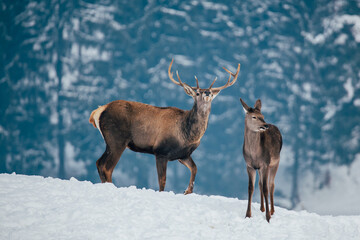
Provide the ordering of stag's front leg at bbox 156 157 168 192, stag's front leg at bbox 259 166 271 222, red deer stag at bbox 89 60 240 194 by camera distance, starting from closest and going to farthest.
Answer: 1. stag's front leg at bbox 259 166 271 222
2. stag's front leg at bbox 156 157 168 192
3. red deer stag at bbox 89 60 240 194

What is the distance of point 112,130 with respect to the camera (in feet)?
30.8

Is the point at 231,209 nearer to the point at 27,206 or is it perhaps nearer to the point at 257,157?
the point at 257,157

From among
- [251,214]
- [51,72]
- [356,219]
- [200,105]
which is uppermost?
[200,105]

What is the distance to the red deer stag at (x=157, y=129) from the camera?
29.6ft

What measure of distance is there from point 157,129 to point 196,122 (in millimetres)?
904

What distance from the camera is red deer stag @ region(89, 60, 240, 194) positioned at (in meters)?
9.02

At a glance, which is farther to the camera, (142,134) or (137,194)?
(142,134)

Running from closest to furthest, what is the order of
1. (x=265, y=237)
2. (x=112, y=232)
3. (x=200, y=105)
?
(x=112, y=232) → (x=265, y=237) → (x=200, y=105)

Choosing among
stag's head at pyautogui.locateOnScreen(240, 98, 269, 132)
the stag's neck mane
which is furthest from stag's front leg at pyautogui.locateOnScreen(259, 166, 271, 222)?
the stag's neck mane

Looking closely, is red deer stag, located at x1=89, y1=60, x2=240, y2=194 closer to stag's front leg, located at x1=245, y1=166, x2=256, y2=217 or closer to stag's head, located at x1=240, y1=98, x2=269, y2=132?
stag's head, located at x1=240, y1=98, x2=269, y2=132

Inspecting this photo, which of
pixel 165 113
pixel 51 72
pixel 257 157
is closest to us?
pixel 257 157

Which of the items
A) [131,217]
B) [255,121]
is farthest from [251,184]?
[131,217]

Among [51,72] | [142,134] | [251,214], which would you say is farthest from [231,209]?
[51,72]

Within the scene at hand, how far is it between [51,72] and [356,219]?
25664mm
